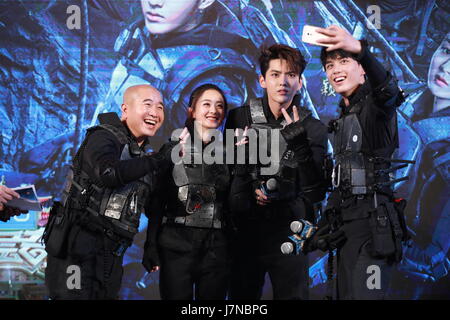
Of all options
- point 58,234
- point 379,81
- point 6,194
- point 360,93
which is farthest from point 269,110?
point 6,194

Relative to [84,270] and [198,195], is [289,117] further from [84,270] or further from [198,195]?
[84,270]

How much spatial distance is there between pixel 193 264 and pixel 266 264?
489 mm

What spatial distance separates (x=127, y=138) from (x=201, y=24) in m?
2.16

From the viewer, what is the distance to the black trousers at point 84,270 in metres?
3.20

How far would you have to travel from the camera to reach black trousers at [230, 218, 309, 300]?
139 inches

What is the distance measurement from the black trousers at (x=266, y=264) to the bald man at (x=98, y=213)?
725 mm

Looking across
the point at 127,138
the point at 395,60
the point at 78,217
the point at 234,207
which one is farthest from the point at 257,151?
the point at 395,60

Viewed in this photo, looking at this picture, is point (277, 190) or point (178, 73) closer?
point (277, 190)

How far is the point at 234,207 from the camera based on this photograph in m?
3.54

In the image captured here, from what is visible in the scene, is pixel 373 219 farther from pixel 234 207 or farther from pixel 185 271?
pixel 185 271

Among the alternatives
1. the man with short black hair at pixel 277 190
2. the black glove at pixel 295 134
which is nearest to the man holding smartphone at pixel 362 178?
the black glove at pixel 295 134

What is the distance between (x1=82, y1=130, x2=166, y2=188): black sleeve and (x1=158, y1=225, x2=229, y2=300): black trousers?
508 millimetres

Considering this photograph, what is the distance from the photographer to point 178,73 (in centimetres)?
526

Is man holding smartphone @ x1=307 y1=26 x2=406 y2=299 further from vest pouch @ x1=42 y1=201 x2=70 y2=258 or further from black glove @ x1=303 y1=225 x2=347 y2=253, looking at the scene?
vest pouch @ x1=42 y1=201 x2=70 y2=258
